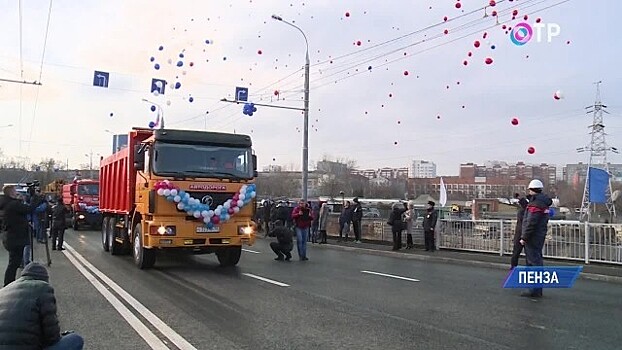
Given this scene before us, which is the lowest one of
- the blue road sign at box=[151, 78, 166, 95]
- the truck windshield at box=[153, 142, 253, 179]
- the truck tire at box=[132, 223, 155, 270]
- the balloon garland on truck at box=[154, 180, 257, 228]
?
the truck tire at box=[132, 223, 155, 270]

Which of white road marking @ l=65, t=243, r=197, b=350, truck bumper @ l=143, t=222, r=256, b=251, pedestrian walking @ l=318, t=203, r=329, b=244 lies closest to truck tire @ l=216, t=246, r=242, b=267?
truck bumper @ l=143, t=222, r=256, b=251

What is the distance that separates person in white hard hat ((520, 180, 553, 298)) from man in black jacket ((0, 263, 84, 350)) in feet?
27.2

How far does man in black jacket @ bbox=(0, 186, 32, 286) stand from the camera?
35.1 feet

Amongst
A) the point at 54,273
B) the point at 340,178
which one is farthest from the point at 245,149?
the point at 340,178

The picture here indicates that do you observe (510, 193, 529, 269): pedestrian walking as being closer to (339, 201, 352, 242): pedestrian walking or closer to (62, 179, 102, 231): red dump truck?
(339, 201, 352, 242): pedestrian walking

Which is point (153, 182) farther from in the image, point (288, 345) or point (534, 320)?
point (534, 320)

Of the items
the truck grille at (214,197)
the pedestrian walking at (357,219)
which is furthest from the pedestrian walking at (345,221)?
the truck grille at (214,197)

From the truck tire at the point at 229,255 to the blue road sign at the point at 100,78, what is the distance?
37.3ft

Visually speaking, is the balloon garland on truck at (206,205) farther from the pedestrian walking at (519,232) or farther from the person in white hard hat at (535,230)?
the person in white hard hat at (535,230)

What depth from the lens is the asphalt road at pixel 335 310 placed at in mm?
7168

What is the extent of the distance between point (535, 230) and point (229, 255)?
25.9 feet

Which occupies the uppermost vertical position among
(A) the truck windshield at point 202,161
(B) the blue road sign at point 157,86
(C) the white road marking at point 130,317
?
(B) the blue road sign at point 157,86

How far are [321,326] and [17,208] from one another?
20.9ft

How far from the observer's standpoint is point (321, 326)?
26.0 feet
